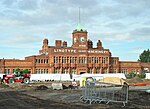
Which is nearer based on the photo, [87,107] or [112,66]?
[87,107]

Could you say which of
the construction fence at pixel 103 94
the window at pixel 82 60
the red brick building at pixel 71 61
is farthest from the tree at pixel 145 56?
the construction fence at pixel 103 94

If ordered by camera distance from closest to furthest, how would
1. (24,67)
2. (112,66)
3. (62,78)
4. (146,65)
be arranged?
(62,78), (24,67), (112,66), (146,65)

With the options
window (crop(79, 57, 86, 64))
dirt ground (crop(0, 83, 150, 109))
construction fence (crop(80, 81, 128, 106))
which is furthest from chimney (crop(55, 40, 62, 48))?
construction fence (crop(80, 81, 128, 106))

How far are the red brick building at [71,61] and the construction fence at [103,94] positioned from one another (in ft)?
217

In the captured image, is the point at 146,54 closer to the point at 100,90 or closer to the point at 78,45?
the point at 78,45

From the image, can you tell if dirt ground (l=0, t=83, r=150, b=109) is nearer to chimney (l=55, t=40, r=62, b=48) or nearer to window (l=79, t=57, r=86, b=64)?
window (l=79, t=57, r=86, b=64)

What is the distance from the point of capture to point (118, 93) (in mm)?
21406

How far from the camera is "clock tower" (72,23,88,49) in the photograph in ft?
308

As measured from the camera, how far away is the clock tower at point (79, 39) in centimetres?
9381

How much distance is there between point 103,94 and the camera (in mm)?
22438

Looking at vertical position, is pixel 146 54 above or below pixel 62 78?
above

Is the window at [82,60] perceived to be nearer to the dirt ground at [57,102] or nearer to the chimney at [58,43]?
the chimney at [58,43]

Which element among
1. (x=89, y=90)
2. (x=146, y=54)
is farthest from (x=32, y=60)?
(x=146, y=54)

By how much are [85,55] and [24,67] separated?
17928 mm
